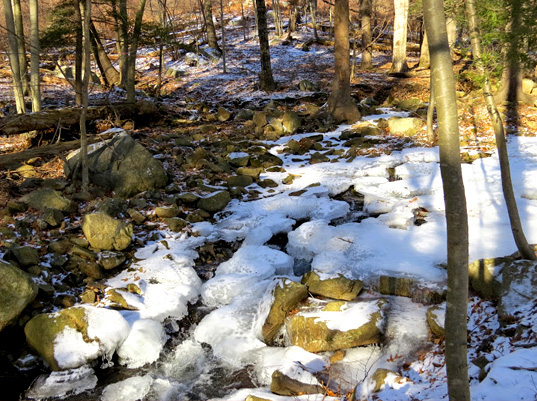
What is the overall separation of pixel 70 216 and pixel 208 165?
359cm

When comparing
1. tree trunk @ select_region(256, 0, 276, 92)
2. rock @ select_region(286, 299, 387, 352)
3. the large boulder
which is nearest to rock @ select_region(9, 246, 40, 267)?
the large boulder

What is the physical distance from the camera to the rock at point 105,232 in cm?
660

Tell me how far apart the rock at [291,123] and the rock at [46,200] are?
285 inches

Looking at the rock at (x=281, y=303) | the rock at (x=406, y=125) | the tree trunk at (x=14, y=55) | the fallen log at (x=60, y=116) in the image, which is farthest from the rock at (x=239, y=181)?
the tree trunk at (x=14, y=55)

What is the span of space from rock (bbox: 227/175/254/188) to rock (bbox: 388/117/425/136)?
199 inches

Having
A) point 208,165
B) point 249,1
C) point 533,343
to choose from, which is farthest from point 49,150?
point 249,1

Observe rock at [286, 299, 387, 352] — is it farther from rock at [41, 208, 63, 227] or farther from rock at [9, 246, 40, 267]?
rock at [41, 208, 63, 227]

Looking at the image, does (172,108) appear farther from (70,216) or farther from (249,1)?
(249,1)

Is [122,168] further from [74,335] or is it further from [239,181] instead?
[74,335]

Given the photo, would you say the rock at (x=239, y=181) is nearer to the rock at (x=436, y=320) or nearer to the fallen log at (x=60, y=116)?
the fallen log at (x=60, y=116)

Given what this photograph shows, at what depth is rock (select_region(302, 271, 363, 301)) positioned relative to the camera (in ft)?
18.3

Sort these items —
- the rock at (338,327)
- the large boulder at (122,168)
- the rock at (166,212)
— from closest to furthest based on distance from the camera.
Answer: the rock at (338,327) < the rock at (166,212) < the large boulder at (122,168)

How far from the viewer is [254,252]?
688cm

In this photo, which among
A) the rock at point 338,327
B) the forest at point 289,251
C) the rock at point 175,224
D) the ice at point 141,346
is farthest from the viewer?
the rock at point 175,224
